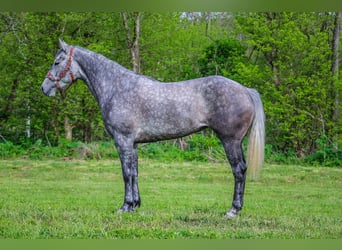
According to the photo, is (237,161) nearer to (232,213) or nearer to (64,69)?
(232,213)

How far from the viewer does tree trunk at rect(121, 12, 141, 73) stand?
8.97 meters

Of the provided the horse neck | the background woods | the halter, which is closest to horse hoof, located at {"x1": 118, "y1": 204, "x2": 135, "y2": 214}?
the horse neck

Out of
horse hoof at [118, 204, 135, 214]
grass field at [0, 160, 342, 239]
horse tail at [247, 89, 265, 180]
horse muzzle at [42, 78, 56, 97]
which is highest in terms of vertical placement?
horse muzzle at [42, 78, 56, 97]

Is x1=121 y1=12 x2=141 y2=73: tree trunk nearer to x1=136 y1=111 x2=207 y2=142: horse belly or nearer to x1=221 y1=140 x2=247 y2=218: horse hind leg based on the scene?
x1=136 y1=111 x2=207 y2=142: horse belly

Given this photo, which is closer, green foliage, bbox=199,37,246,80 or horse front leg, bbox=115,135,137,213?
→ horse front leg, bbox=115,135,137,213

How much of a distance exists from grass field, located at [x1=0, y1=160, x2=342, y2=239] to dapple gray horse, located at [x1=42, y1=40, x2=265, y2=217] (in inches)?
15.4

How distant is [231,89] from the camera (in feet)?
17.1

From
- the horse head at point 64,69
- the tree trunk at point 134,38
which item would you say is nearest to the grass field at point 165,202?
the horse head at point 64,69

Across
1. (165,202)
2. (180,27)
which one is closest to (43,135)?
(180,27)

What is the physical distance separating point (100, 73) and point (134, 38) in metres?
3.72

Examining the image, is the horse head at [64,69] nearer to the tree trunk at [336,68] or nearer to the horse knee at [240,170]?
the horse knee at [240,170]

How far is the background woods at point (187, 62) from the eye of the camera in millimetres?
8602

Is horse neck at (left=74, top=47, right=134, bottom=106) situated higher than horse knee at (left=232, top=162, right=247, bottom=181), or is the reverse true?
horse neck at (left=74, top=47, right=134, bottom=106)

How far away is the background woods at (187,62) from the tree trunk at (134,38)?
18 mm
